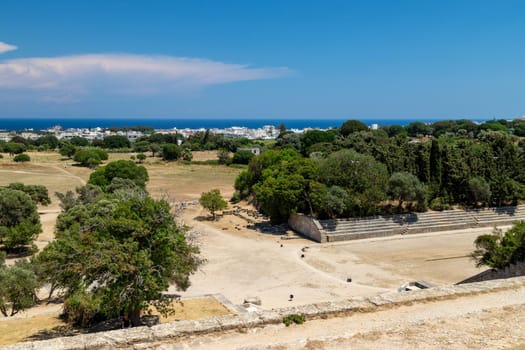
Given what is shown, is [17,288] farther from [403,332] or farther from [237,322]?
[403,332]

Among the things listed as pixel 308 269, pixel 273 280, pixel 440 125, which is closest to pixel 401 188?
pixel 308 269

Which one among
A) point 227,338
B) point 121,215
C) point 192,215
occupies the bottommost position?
point 192,215

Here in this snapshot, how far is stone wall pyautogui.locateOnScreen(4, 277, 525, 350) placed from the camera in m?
8.38

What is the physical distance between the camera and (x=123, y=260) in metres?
11.8

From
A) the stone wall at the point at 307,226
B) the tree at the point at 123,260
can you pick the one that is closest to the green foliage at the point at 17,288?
the tree at the point at 123,260

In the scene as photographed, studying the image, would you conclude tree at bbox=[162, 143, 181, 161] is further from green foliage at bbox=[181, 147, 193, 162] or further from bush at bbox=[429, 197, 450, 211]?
bush at bbox=[429, 197, 450, 211]

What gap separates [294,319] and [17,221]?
80.8 ft

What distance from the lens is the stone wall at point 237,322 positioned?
8.38m

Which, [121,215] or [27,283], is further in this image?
[27,283]

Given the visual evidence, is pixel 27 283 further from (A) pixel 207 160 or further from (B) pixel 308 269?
(A) pixel 207 160

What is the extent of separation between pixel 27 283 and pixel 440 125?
12119cm

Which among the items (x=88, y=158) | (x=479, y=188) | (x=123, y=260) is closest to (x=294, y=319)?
(x=123, y=260)

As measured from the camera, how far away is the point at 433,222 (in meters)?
31.4

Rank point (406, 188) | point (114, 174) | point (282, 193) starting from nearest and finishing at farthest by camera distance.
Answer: point (282, 193) < point (406, 188) < point (114, 174)
